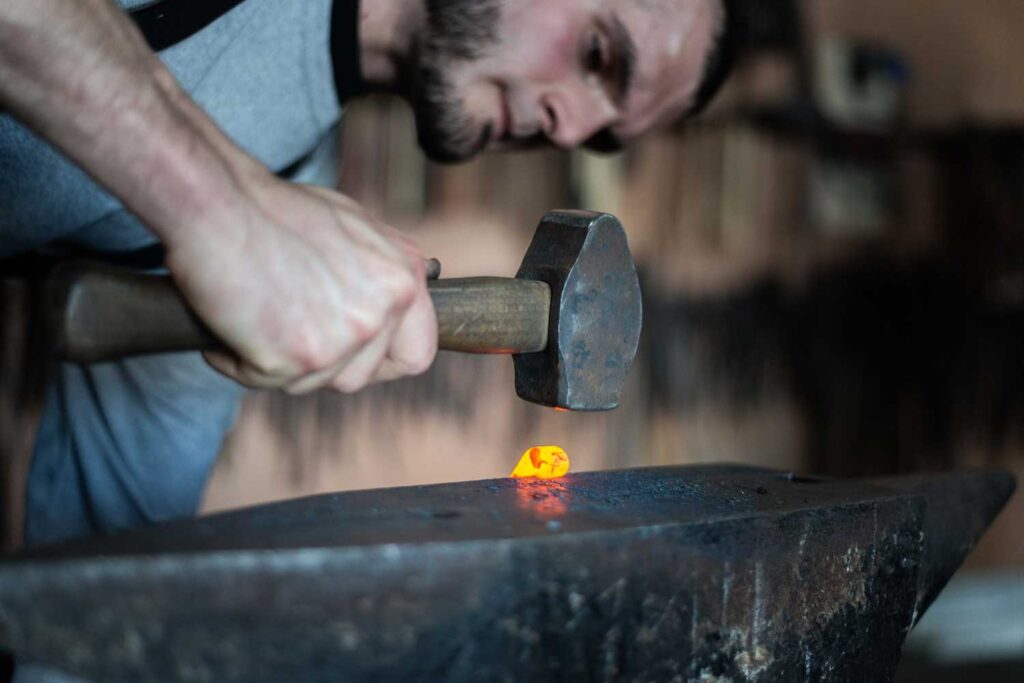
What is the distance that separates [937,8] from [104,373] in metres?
2.16

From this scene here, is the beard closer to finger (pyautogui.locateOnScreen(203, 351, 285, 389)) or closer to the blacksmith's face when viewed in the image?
the blacksmith's face

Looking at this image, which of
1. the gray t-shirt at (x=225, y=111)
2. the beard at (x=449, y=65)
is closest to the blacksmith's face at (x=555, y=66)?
the beard at (x=449, y=65)

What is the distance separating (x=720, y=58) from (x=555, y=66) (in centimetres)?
31

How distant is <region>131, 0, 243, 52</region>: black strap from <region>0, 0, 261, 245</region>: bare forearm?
42cm

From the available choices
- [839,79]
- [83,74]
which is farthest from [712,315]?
[83,74]

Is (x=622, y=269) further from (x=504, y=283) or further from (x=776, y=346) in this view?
(x=776, y=346)

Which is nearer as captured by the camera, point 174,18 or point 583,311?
point 583,311

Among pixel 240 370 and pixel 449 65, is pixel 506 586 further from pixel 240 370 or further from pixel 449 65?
pixel 449 65

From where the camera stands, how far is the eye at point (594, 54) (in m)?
1.51

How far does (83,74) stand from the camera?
75 cm

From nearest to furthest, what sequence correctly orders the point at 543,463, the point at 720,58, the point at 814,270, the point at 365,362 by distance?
the point at 365,362
the point at 543,463
the point at 720,58
the point at 814,270

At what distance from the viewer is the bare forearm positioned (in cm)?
75

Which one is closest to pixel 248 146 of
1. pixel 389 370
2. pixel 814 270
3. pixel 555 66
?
pixel 555 66

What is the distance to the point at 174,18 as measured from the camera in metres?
1.19
